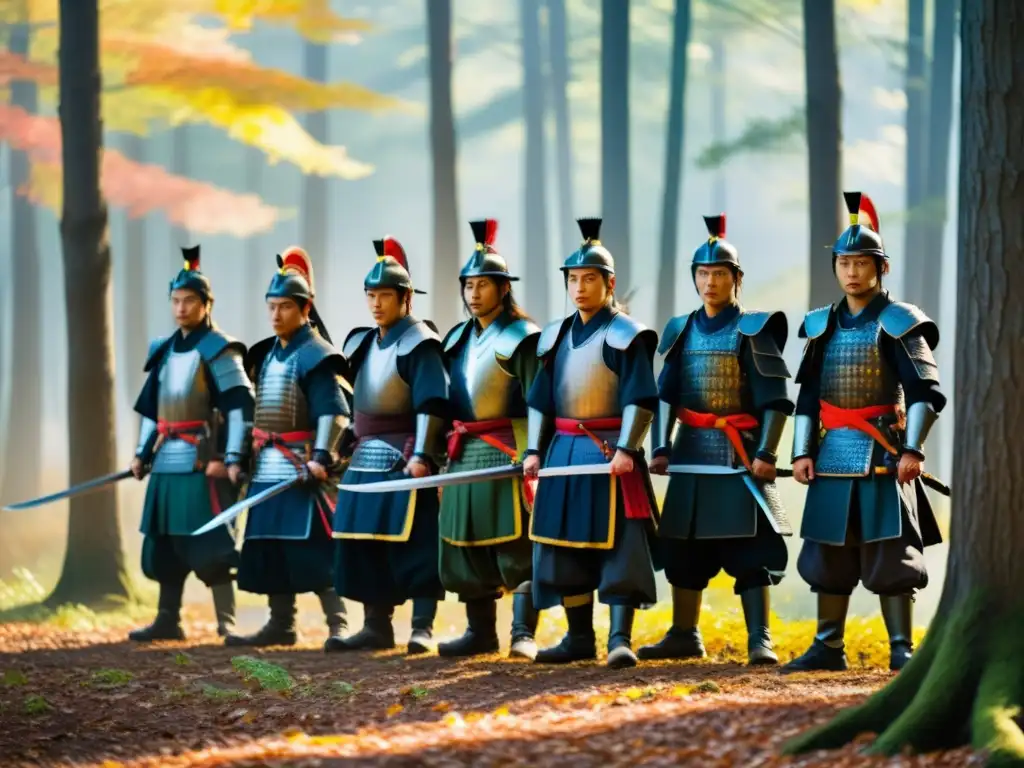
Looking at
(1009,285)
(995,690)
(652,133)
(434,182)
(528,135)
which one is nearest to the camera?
(995,690)

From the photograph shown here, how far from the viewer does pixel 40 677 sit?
25.0 ft

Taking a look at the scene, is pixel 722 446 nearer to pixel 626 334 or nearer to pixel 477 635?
pixel 626 334

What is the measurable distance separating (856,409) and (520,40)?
788 inches

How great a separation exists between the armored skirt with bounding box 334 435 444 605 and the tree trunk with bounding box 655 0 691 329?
37.0 feet

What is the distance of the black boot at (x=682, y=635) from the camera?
24.2ft

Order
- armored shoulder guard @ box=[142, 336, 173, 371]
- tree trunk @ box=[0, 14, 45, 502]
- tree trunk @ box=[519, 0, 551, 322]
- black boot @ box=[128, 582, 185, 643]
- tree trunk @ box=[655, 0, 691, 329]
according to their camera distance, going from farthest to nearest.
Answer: tree trunk @ box=[519, 0, 551, 322] → tree trunk @ box=[0, 14, 45, 502] → tree trunk @ box=[655, 0, 691, 329] → armored shoulder guard @ box=[142, 336, 173, 371] → black boot @ box=[128, 582, 185, 643]

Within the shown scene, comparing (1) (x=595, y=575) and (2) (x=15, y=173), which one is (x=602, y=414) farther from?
(2) (x=15, y=173)

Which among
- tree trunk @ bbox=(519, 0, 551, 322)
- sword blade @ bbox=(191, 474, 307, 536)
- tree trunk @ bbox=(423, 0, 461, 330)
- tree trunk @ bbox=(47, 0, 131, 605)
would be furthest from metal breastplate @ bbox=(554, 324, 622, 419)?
tree trunk @ bbox=(519, 0, 551, 322)

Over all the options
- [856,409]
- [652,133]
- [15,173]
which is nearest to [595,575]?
[856,409]

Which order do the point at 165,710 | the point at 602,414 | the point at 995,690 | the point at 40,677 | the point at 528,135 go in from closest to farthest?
the point at 995,690 < the point at 165,710 < the point at 602,414 < the point at 40,677 < the point at 528,135

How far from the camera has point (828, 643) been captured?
22.3 feet

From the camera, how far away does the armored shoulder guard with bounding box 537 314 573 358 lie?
7.31 metres

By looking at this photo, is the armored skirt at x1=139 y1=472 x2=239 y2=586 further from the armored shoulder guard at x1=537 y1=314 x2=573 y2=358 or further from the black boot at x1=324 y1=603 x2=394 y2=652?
the armored shoulder guard at x1=537 y1=314 x2=573 y2=358

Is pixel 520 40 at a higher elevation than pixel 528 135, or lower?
higher
